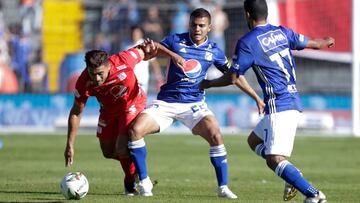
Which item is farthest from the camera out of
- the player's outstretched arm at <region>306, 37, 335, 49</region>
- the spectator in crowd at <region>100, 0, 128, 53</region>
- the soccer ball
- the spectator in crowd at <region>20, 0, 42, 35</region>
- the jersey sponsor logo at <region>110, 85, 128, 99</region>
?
the spectator in crowd at <region>20, 0, 42, 35</region>

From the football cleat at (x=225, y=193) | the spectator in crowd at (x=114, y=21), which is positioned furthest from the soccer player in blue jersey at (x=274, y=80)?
the spectator in crowd at (x=114, y=21)

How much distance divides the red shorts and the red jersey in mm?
45

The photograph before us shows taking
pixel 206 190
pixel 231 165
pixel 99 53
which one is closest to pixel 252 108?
pixel 231 165

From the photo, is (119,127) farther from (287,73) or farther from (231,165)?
(231,165)

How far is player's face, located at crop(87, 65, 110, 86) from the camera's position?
10.8 metres

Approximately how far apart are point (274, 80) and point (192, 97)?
7.28 ft

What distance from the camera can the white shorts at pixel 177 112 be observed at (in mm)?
11789

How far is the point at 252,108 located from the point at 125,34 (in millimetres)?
6016

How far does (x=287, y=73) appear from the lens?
10.0 meters

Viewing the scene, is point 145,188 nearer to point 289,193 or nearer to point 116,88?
point 116,88

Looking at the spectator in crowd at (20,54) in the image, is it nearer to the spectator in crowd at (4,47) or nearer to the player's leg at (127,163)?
the spectator in crowd at (4,47)

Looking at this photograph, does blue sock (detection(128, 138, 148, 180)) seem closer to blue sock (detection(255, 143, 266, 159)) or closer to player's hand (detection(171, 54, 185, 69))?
player's hand (detection(171, 54, 185, 69))

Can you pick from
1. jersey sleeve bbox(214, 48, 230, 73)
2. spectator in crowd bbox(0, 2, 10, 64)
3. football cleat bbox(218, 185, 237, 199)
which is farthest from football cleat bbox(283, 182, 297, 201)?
spectator in crowd bbox(0, 2, 10, 64)

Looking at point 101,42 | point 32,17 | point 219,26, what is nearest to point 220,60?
point 219,26
